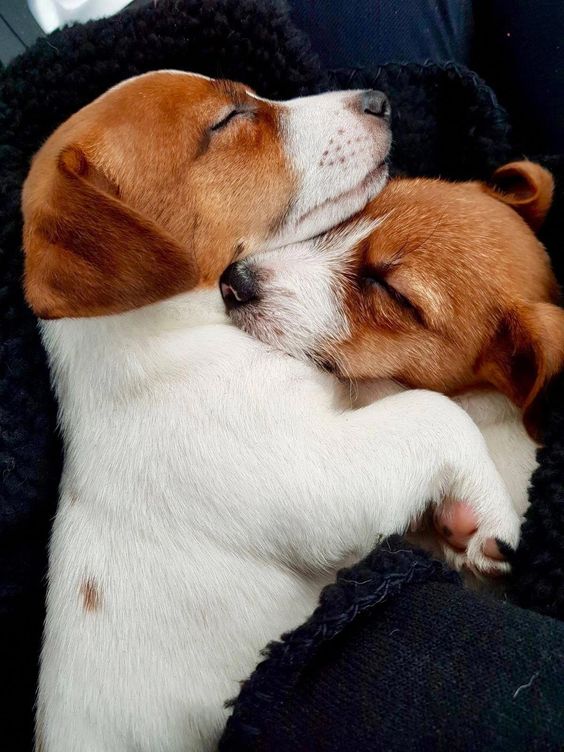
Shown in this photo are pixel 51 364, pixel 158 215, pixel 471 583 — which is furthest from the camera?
pixel 51 364

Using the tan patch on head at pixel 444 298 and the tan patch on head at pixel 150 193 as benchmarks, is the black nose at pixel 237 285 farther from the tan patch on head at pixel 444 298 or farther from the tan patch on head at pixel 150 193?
the tan patch on head at pixel 444 298

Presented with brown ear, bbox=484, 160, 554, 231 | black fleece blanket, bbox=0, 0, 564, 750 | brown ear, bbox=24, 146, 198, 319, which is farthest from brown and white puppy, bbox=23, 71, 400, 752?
brown ear, bbox=484, 160, 554, 231

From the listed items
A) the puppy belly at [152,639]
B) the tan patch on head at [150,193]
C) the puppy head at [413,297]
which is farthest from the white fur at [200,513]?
the tan patch on head at [150,193]

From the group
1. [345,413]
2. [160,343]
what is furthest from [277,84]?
[345,413]

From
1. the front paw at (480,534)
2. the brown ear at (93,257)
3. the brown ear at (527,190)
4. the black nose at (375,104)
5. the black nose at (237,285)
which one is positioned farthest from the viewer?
the brown ear at (527,190)

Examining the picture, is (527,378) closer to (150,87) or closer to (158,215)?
(158,215)

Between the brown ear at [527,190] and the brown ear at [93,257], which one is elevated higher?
the brown ear at [93,257]

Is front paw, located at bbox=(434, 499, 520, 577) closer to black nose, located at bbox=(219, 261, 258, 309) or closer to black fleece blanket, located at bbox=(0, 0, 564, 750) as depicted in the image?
black fleece blanket, located at bbox=(0, 0, 564, 750)
